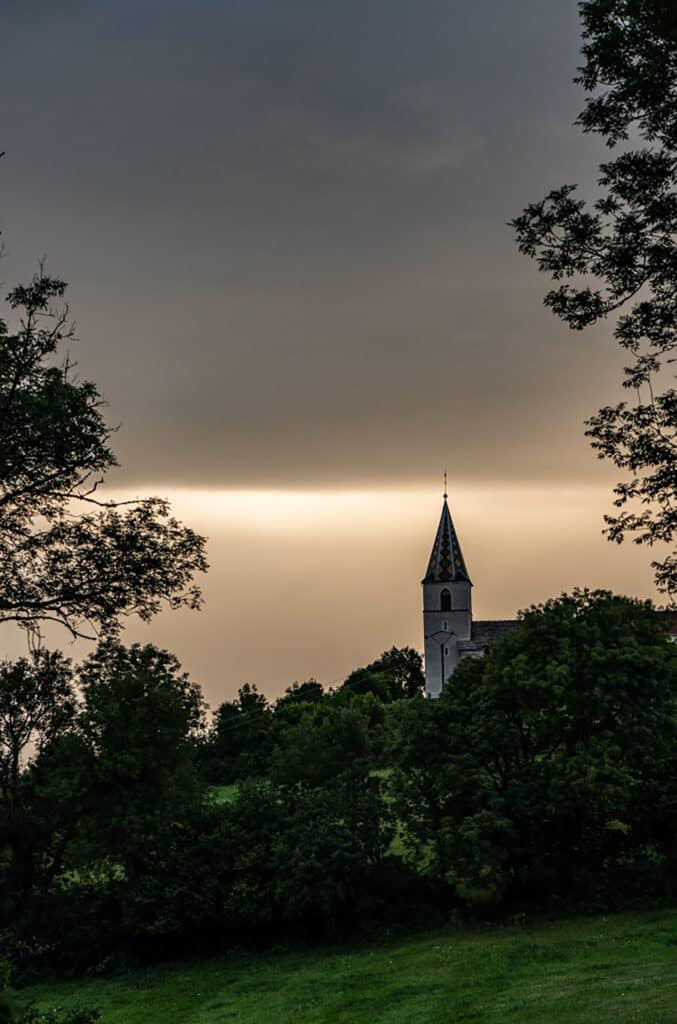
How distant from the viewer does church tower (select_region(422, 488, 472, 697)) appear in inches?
4432

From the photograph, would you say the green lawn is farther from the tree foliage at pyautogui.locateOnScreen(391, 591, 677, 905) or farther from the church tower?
the church tower

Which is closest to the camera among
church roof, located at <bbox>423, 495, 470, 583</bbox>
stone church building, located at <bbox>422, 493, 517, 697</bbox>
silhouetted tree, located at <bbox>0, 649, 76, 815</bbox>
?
silhouetted tree, located at <bbox>0, 649, 76, 815</bbox>

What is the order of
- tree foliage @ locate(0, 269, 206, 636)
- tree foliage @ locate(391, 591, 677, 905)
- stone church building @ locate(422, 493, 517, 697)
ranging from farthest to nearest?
stone church building @ locate(422, 493, 517, 697) < tree foliage @ locate(391, 591, 677, 905) < tree foliage @ locate(0, 269, 206, 636)

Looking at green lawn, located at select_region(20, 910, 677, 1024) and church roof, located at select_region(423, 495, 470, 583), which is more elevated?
church roof, located at select_region(423, 495, 470, 583)

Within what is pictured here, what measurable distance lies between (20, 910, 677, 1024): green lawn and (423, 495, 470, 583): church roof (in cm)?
8054

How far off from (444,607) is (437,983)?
287 ft

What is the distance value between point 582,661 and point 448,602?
79.1 m

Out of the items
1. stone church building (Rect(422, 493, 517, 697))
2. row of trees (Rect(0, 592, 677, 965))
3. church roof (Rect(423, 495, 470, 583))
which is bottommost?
row of trees (Rect(0, 592, 677, 965))

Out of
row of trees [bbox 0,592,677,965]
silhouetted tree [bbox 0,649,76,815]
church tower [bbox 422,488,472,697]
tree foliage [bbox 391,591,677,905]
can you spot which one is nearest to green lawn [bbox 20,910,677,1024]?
row of trees [bbox 0,592,677,965]

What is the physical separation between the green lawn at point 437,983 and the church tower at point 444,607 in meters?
75.5

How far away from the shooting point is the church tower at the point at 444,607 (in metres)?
113

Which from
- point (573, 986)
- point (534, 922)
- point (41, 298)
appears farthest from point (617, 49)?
point (534, 922)

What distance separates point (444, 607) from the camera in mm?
115625

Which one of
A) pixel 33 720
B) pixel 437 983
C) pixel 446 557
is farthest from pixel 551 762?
pixel 446 557
